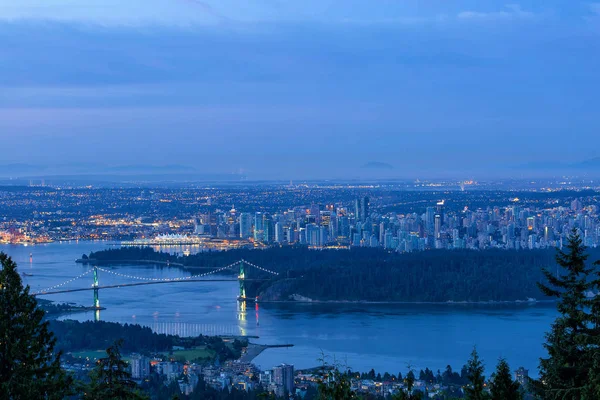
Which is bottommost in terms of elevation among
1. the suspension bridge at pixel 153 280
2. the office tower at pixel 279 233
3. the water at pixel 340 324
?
the water at pixel 340 324

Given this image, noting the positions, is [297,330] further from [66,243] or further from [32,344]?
[66,243]

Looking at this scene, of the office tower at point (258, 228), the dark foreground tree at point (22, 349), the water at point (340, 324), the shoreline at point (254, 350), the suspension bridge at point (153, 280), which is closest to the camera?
the dark foreground tree at point (22, 349)

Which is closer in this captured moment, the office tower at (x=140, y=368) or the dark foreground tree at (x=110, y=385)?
the dark foreground tree at (x=110, y=385)

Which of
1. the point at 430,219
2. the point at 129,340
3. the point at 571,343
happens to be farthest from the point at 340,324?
the point at 430,219

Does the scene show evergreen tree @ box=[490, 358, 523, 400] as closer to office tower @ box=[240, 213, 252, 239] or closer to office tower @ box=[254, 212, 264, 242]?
office tower @ box=[254, 212, 264, 242]

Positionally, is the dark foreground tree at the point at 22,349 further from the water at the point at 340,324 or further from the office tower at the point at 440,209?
the office tower at the point at 440,209

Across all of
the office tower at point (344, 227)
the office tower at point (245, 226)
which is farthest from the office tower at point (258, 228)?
the office tower at point (344, 227)

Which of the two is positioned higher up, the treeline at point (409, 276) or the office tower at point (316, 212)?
the office tower at point (316, 212)
